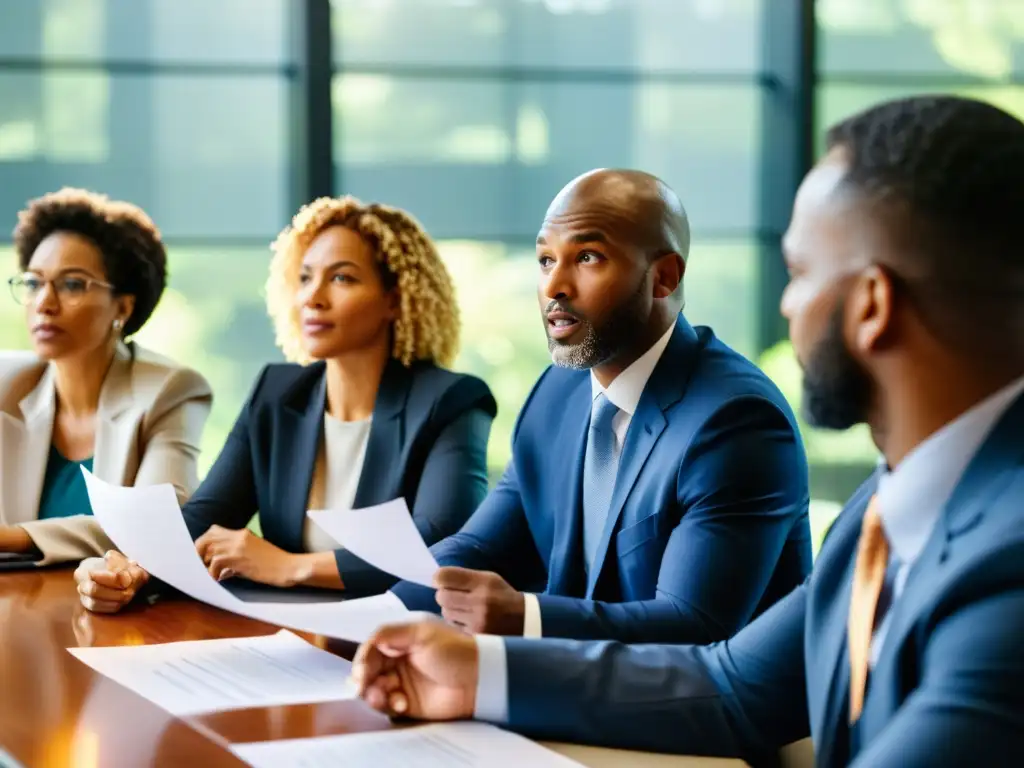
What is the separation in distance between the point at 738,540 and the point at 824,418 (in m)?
0.79

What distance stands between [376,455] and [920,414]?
1897mm

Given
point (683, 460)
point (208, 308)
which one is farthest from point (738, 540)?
point (208, 308)

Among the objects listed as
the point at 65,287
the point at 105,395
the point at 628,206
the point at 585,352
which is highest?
the point at 628,206

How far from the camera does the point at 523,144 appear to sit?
687cm

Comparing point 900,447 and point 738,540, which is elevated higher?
point 900,447

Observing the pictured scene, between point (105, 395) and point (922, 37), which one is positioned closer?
point (105, 395)

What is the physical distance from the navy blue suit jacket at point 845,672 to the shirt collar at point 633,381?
2.56ft

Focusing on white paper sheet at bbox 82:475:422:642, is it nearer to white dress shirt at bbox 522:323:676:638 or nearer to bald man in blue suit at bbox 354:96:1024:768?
white dress shirt at bbox 522:323:676:638

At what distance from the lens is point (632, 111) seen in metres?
7.05

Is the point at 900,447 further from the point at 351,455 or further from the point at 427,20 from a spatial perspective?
the point at 427,20

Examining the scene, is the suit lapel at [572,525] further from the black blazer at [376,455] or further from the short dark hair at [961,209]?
the short dark hair at [961,209]

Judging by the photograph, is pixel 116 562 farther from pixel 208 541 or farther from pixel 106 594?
pixel 208 541

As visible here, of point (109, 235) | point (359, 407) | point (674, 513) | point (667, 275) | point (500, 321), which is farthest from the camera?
point (500, 321)

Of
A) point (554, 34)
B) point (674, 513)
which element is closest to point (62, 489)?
point (674, 513)
